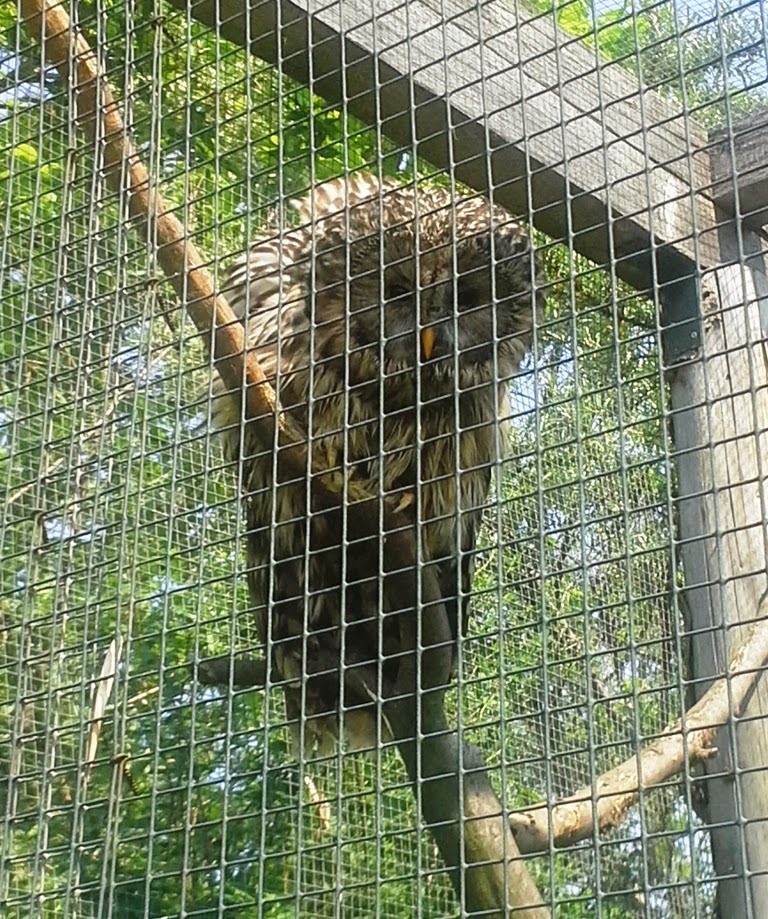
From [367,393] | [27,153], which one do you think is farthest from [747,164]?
[27,153]

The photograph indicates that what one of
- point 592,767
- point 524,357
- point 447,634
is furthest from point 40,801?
point 524,357

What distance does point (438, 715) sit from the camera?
6.11 feet

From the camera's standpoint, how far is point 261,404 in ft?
5.72

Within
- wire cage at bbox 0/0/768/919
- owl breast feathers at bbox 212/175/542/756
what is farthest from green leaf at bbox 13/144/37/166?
owl breast feathers at bbox 212/175/542/756

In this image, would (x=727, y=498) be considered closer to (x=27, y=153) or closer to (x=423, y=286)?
(x=423, y=286)

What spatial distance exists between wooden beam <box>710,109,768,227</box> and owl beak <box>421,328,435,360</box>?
471 millimetres

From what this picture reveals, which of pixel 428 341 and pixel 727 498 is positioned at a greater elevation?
pixel 428 341

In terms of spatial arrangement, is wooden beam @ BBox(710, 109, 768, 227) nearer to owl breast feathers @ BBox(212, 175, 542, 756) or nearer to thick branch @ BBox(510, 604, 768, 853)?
owl breast feathers @ BBox(212, 175, 542, 756)

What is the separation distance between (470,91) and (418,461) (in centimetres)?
50

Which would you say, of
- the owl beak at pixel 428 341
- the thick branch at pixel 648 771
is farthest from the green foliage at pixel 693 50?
the thick branch at pixel 648 771

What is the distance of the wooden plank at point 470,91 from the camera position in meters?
1.60

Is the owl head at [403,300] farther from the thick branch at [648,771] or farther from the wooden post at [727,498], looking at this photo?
the thick branch at [648,771]

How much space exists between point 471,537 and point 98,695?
28.1 inches

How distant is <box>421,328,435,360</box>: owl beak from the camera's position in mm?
2000
